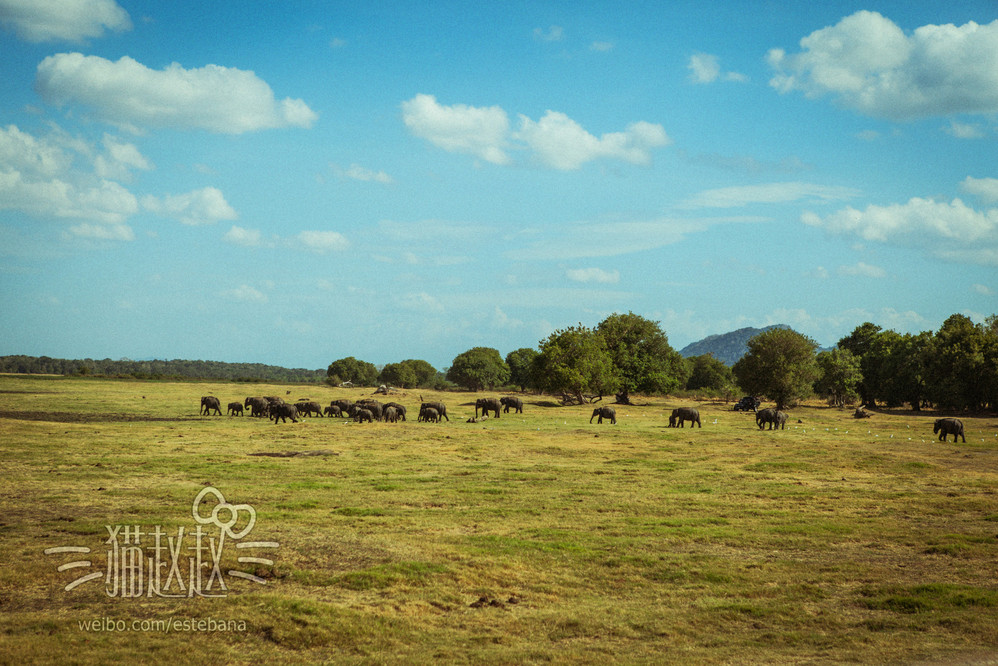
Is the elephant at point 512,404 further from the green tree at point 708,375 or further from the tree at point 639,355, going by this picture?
the green tree at point 708,375

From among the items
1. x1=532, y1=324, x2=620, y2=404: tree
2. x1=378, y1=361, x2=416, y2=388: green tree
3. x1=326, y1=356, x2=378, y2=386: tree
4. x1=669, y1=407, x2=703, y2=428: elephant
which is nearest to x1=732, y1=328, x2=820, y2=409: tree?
x1=532, y1=324, x2=620, y2=404: tree

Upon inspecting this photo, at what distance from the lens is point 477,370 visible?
109062mm

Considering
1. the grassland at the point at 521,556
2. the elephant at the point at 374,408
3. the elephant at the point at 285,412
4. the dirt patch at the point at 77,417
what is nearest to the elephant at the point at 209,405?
the dirt patch at the point at 77,417

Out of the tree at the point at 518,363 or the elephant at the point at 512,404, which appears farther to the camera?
the tree at the point at 518,363

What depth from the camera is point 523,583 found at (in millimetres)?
12898

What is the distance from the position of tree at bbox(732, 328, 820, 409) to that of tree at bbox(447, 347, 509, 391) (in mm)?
47629

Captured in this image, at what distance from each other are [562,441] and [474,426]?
8.87 meters

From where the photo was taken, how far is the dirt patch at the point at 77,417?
138 ft

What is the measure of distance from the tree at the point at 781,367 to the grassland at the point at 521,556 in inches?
1427

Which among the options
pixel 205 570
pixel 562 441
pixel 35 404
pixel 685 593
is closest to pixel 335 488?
pixel 205 570

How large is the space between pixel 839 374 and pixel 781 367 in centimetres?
1303

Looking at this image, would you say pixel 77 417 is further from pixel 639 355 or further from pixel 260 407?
pixel 639 355

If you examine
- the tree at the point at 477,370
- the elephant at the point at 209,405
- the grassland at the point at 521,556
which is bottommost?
the grassland at the point at 521,556

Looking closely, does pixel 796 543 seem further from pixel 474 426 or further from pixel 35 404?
pixel 35 404
